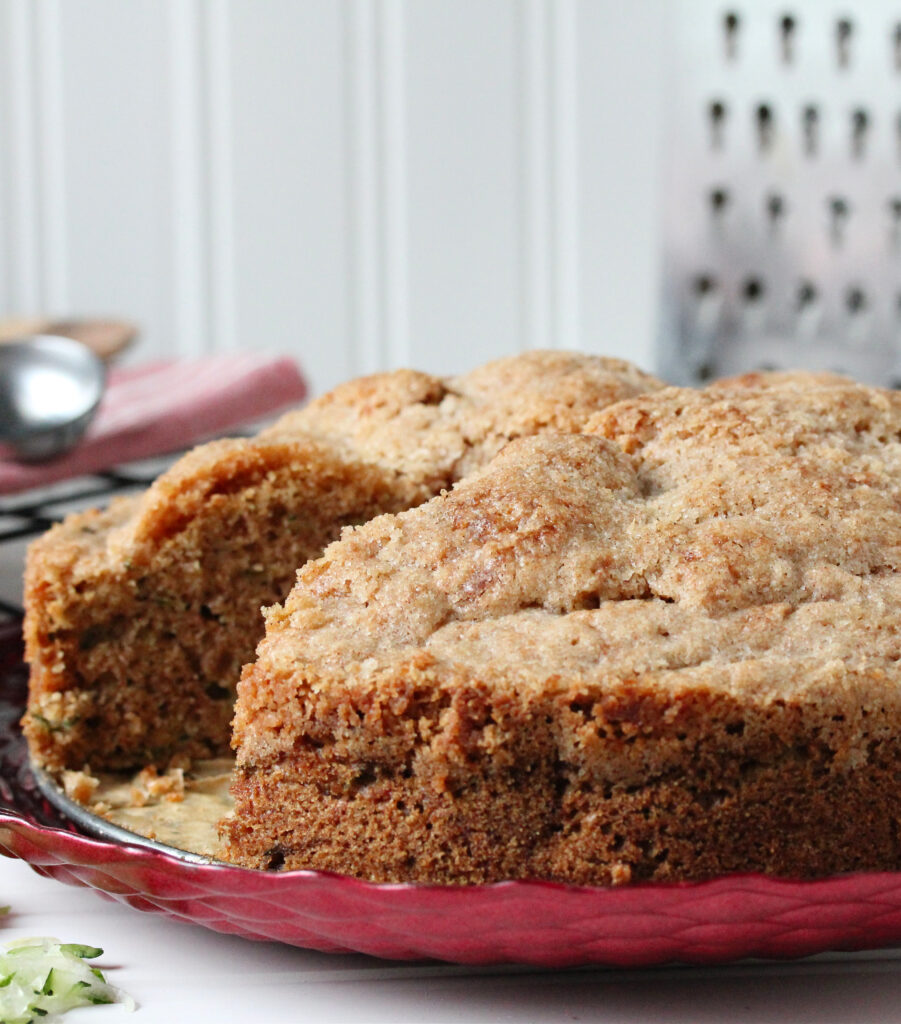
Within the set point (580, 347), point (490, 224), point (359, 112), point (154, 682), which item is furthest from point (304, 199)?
point (154, 682)

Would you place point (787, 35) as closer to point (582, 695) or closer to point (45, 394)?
point (45, 394)

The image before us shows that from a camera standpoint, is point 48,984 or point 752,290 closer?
point 48,984

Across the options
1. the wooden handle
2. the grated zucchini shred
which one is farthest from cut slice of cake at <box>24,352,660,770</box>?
the wooden handle

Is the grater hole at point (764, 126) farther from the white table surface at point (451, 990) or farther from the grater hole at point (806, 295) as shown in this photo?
the white table surface at point (451, 990)

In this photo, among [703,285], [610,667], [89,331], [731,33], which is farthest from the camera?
[703,285]

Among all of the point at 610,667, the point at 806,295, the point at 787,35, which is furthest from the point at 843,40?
the point at 610,667

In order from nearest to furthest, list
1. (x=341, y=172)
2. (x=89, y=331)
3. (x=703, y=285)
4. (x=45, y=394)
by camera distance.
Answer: (x=45, y=394)
(x=89, y=331)
(x=703, y=285)
(x=341, y=172)

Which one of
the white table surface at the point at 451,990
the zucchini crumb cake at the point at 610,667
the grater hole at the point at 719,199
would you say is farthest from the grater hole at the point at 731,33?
the white table surface at the point at 451,990

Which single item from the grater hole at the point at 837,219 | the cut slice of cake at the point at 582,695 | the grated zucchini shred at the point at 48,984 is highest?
the grater hole at the point at 837,219
